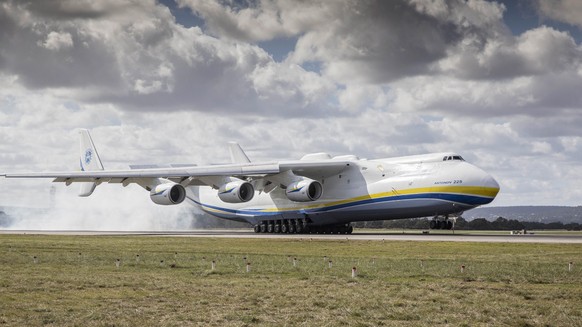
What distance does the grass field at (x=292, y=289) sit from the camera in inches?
584

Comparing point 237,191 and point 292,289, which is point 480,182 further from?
point 292,289

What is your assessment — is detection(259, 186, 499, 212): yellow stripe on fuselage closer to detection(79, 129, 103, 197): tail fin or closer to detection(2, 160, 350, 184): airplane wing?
detection(2, 160, 350, 184): airplane wing

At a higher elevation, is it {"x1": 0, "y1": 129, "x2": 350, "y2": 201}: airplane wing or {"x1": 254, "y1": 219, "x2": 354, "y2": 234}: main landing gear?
{"x1": 0, "y1": 129, "x2": 350, "y2": 201}: airplane wing

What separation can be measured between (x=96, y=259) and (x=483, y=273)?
14054 millimetres

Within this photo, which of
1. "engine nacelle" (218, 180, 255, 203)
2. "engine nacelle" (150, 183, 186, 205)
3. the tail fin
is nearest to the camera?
"engine nacelle" (218, 180, 255, 203)

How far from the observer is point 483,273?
75.2ft

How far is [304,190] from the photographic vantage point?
2036 inches

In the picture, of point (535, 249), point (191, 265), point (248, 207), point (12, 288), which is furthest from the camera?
point (248, 207)

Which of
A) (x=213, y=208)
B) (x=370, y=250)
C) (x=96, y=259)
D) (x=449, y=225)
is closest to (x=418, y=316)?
(x=96, y=259)

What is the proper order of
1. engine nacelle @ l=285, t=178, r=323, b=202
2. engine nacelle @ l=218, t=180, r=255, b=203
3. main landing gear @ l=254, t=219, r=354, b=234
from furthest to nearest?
main landing gear @ l=254, t=219, r=354, b=234 < engine nacelle @ l=218, t=180, r=255, b=203 < engine nacelle @ l=285, t=178, r=323, b=202

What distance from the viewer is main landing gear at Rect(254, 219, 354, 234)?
56.2 meters

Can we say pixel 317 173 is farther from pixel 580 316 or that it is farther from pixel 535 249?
pixel 580 316

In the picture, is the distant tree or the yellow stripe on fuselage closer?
the yellow stripe on fuselage

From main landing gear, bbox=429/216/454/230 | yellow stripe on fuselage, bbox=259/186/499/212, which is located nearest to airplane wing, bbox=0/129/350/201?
yellow stripe on fuselage, bbox=259/186/499/212
